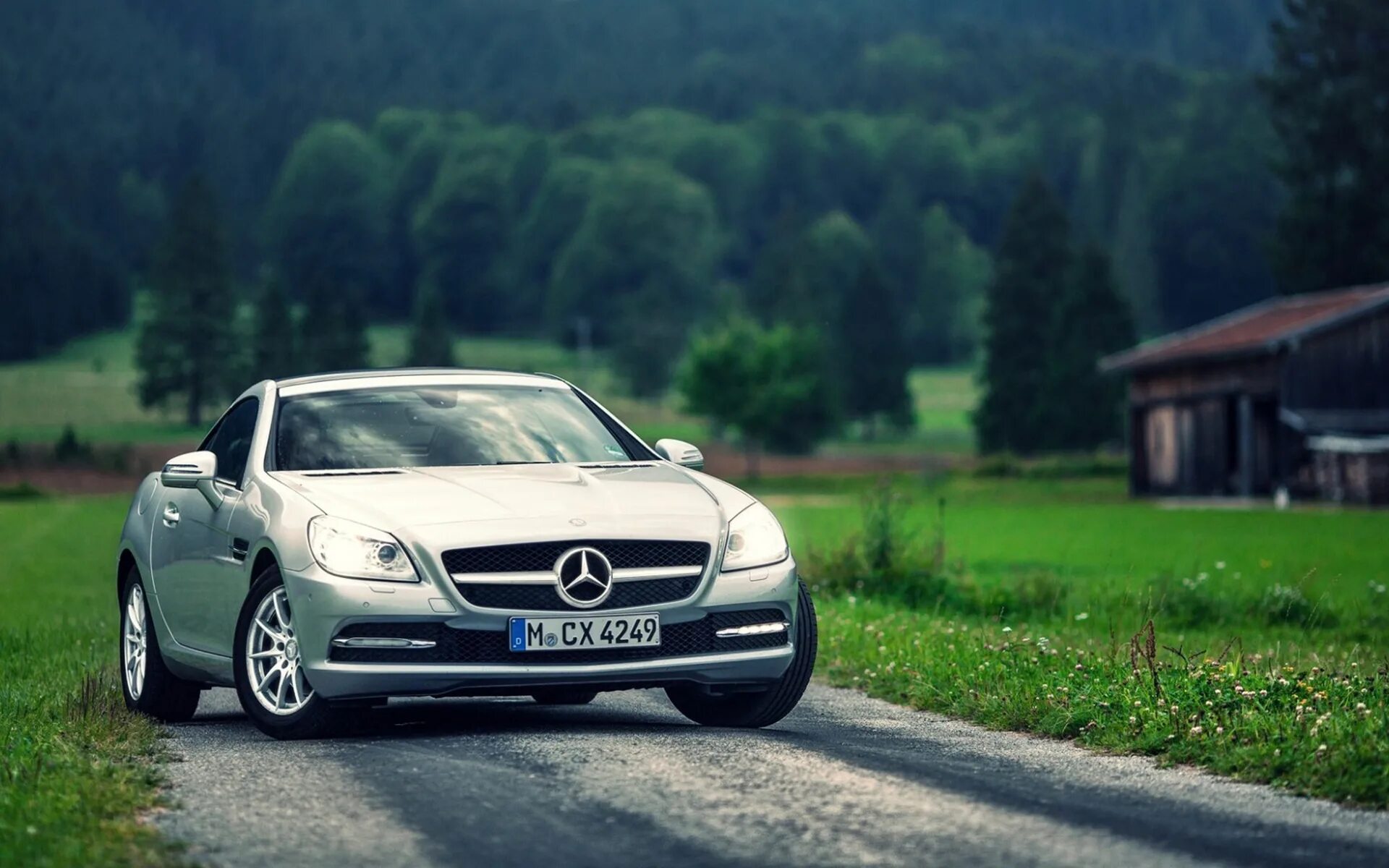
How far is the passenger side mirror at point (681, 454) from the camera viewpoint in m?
9.73

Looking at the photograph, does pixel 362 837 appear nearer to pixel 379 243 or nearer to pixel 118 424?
pixel 118 424

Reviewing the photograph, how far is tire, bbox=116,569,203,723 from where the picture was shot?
9.89 m

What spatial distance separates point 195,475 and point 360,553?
1.58m

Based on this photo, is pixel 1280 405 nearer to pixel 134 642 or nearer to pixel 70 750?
pixel 134 642

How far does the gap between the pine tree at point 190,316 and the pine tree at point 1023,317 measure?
148 feet

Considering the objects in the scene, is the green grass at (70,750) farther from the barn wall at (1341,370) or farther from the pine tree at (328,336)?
the pine tree at (328,336)

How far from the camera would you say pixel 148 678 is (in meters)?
9.95

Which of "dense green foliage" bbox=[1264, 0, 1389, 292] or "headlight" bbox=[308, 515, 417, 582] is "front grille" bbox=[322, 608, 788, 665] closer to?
"headlight" bbox=[308, 515, 417, 582]

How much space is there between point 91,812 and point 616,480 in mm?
3063

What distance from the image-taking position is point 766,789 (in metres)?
6.84

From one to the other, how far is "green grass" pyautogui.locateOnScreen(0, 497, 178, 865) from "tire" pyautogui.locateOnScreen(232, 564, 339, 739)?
0.49m

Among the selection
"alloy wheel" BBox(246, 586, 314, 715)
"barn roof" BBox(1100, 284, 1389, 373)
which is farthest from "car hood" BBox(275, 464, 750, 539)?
"barn roof" BBox(1100, 284, 1389, 373)

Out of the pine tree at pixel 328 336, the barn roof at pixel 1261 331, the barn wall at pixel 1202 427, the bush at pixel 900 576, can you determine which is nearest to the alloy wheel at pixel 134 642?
the bush at pixel 900 576

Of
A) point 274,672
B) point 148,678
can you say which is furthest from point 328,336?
point 274,672
